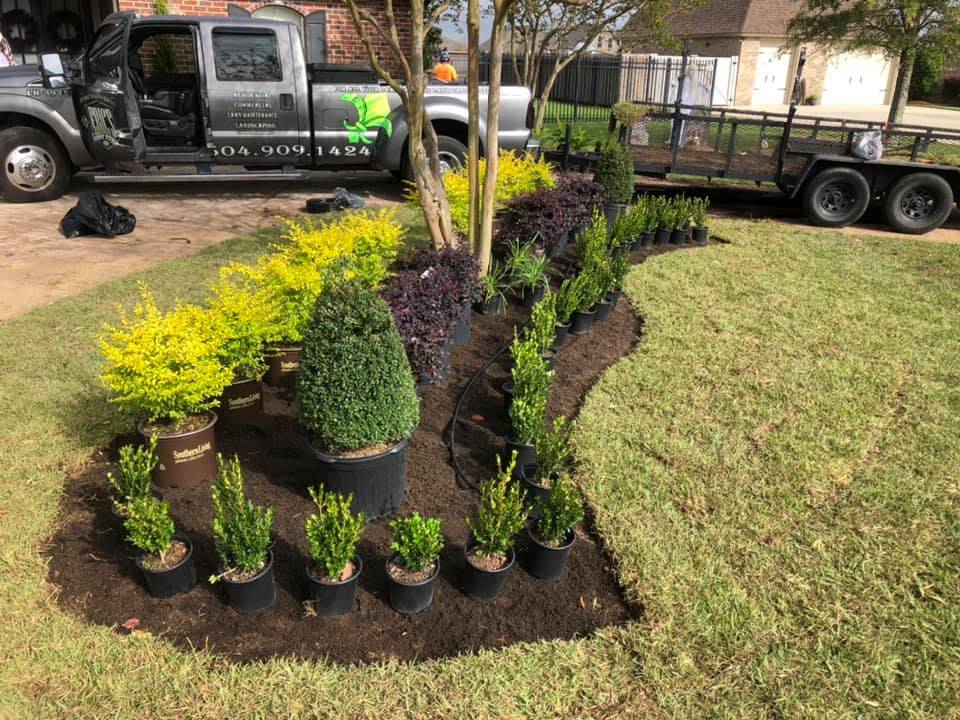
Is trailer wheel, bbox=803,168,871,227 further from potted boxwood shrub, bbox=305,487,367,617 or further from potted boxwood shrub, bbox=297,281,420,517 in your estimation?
potted boxwood shrub, bbox=305,487,367,617

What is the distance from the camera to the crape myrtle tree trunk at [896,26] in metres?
16.5

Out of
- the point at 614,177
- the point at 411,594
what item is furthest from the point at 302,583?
the point at 614,177

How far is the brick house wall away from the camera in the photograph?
43.8ft

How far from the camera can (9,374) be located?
4.81 m

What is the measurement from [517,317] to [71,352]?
3.35 m

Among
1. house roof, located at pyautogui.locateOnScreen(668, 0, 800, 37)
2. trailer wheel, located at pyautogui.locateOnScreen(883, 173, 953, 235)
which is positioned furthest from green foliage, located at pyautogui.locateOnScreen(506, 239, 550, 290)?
house roof, located at pyautogui.locateOnScreen(668, 0, 800, 37)

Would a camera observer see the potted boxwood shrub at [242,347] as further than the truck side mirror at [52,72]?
No

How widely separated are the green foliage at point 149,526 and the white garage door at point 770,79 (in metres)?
40.2

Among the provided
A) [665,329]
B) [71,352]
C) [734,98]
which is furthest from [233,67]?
[734,98]

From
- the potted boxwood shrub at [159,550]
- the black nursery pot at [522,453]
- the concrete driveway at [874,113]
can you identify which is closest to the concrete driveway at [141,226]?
the potted boxwood shrub at [159,550]

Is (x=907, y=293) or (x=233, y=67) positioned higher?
(x=233, y=67)

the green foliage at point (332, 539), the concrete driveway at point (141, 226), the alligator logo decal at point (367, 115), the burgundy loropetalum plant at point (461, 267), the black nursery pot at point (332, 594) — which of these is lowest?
the black nursery pot at point (332, 594)

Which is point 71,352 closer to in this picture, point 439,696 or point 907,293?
point 439,696

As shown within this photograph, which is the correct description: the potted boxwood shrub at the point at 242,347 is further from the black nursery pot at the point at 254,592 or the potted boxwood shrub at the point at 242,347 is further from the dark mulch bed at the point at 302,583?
the black nursery pot at the point at 254,592
